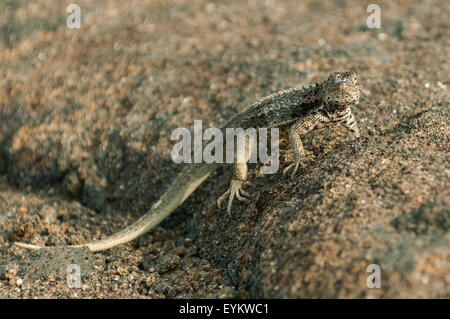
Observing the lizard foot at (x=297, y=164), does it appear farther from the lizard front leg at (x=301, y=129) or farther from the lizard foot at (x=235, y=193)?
the lizard foot at (x=235, y=193)

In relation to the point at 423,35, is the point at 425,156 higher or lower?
lower

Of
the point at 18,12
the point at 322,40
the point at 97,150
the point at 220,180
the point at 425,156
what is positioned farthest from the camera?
the point at 18,12

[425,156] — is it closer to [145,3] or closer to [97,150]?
[97,150]

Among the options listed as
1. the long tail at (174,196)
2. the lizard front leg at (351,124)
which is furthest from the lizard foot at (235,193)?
the lizard front leg at (351,124)

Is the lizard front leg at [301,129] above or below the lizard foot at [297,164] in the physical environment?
above

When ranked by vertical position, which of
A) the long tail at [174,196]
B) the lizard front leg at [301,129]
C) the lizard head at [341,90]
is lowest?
the long tail at [174,196]

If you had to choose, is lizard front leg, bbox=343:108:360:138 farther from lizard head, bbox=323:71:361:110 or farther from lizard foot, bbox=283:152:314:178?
lizard foot, bbox=283:152:314:178
